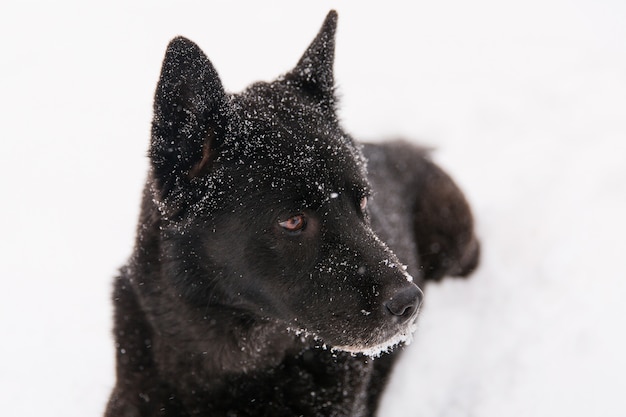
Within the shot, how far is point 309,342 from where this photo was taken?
349 cm

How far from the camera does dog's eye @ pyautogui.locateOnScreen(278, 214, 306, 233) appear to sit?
279cm

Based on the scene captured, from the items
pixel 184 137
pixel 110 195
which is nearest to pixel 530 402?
pixel 184 137

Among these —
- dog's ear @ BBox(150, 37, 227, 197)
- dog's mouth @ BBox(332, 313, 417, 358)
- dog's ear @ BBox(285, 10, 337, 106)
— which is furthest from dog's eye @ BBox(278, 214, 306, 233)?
dog's ear @ BBox(285, 10, 337, 106)

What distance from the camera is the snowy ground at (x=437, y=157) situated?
166 inches

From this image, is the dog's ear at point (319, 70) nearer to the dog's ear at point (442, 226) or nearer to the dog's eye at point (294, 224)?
the dog's eye at point (294, 224)

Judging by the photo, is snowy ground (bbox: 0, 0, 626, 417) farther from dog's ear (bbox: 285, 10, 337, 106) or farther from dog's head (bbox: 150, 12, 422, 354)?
dog's head (bbox: 150, 12, 422, 354)

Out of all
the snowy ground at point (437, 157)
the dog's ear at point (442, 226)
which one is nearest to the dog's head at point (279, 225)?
the snowy ground at point (437, 157)

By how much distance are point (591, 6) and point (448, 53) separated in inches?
86.2

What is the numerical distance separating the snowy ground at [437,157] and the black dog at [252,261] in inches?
41.1

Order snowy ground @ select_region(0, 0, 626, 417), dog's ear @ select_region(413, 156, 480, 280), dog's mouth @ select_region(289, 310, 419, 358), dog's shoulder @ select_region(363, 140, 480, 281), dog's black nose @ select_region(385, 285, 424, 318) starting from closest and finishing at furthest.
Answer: dog's black nose @ select_region(385, 285, 424, 318), dog's mouth @ select_region(289, 310, 419, 358), snowy ground @ select_region(0, 0, 626, 417), dog's shoulder @ select_region(363, 140, 480, 281), dog's ear @ select_region(413, 156, 480, 280)

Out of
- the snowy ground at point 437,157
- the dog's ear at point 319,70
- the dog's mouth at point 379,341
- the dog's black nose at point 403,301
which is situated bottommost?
the snowy ground at point 437,157

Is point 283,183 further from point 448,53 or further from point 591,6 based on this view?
point 591,6

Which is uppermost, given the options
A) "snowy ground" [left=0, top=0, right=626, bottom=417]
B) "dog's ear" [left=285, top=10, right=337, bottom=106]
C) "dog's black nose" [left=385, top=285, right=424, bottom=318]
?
"dog's ear" [left=285, top=10, right=337, bottom=106]

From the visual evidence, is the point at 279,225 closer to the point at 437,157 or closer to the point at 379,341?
the point at 379,341
